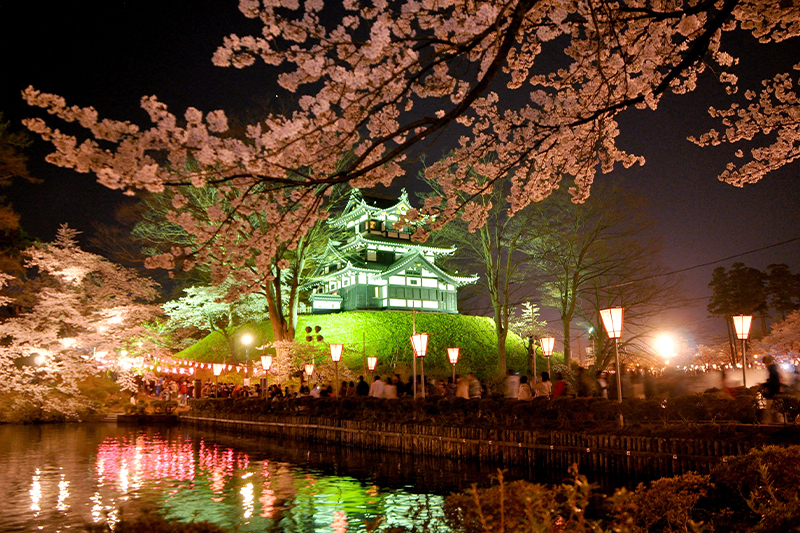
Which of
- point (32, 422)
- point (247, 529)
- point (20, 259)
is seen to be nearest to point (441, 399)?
point (247, 529)

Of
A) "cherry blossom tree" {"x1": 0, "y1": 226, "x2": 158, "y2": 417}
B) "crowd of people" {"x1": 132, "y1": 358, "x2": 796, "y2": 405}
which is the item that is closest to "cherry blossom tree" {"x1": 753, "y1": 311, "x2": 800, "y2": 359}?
"crowd of people" {"x1": 132, "y1": 358, "x2": 796, "y2": 405}

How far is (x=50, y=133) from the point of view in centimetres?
546

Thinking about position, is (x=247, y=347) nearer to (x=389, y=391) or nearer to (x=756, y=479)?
(x=389, y=391)

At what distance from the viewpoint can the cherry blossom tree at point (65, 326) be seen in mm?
23125

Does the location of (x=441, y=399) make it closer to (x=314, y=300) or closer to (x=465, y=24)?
(x=465, y=24)

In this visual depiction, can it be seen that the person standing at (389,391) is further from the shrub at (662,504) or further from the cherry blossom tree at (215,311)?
the cherry blossom tree at (215,311)

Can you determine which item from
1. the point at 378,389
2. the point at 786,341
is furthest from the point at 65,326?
the point at 786,341

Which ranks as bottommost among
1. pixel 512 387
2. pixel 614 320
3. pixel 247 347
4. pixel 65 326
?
pixel 512 387

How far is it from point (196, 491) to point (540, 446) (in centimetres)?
653

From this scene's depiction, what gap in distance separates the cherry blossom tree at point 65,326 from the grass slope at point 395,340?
39.7ft

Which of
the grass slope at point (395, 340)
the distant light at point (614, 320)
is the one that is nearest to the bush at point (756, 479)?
the distant light at point (614, 320)

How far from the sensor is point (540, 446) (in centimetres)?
1077

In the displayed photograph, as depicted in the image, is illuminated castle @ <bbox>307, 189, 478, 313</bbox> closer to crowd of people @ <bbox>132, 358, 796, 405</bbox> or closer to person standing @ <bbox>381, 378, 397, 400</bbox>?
crowd of people @ <bbox>132, 358, 796, 405</bbox>

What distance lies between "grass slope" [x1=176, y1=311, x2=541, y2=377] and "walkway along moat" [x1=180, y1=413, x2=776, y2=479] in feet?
66.7
